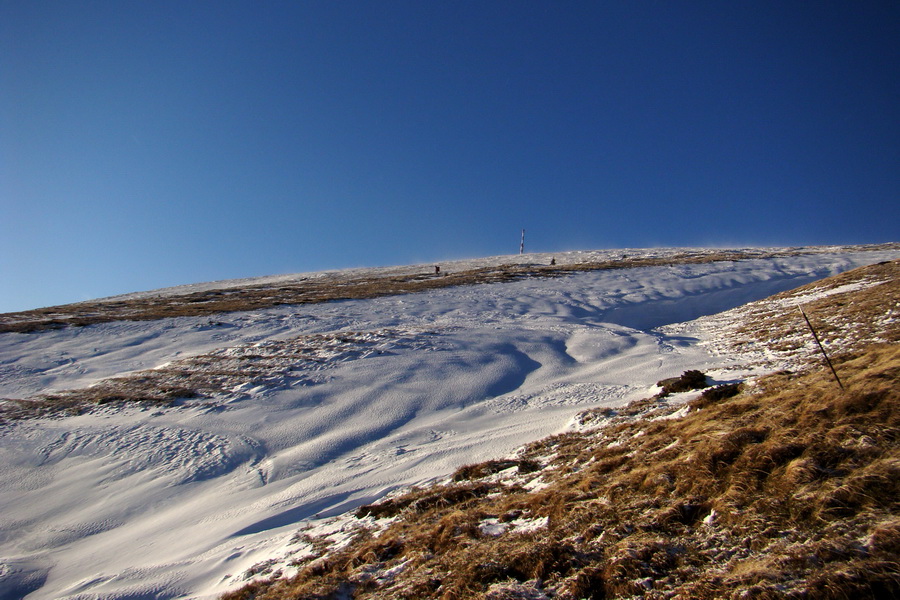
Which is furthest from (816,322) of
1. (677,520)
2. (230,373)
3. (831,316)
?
(230,373)

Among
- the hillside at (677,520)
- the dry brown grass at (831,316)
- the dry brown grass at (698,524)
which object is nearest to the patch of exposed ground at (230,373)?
the hillside at (677,520)

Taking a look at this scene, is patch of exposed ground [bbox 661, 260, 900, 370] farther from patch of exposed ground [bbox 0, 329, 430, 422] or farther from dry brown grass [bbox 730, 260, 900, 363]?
patch of exposed ground [bbox 0, 329, 430, 422]

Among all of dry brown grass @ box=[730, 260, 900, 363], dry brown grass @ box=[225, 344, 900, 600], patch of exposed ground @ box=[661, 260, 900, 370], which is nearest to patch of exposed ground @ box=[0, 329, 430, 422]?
dry brown grass @ box=[225, 344, 900, 600]

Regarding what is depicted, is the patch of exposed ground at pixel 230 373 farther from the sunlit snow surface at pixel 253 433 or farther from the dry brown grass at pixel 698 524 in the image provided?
the dry brown grass at pixel 698 524

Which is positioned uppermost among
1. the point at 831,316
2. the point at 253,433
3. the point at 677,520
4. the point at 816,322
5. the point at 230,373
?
the point at 831,316

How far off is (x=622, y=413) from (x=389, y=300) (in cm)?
2616

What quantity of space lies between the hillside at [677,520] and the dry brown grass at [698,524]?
18 mm

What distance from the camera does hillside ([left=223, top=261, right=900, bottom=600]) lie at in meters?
3.79

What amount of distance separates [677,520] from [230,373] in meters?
18.2

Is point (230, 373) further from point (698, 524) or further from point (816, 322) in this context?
point (816, 322)

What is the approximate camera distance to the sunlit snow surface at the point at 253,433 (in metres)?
8.48

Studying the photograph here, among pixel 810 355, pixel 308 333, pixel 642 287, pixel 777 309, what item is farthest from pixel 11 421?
pixel 642 287

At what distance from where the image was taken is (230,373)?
18.4 metres

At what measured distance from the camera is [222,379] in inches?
701
